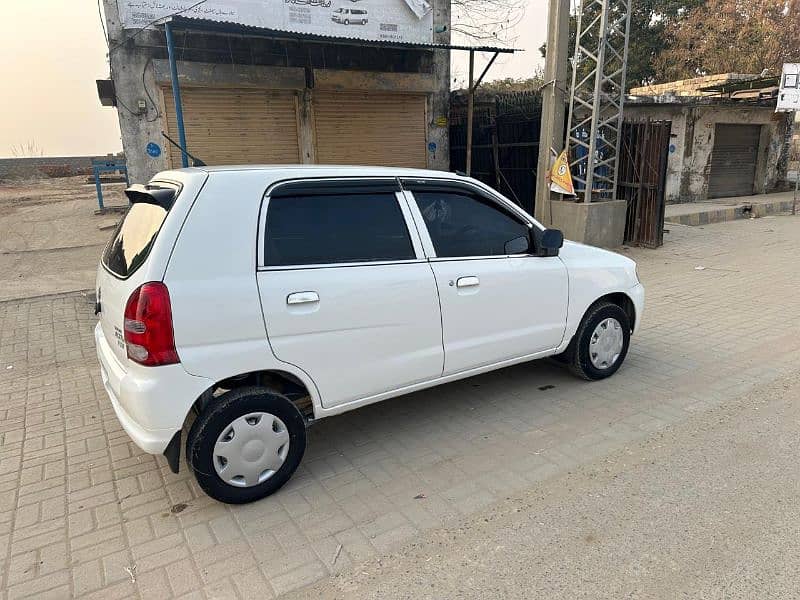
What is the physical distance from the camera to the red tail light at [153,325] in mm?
2760

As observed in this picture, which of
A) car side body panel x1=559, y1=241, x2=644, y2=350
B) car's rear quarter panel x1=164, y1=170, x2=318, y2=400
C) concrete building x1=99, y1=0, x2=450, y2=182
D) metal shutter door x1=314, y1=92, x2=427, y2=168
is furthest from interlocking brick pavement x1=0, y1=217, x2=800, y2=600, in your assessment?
metal shutter door x1=314, y1=92, x2=427, y2=168

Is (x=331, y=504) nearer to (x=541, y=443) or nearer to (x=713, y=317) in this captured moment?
(x=541, y=443)

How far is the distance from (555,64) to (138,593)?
10.3m

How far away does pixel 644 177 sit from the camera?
34.8ft

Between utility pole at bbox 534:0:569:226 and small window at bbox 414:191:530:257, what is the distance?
704 cm

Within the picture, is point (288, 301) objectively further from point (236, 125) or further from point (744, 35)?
point (744, 35)

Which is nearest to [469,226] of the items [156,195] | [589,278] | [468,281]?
Result: [468,281]

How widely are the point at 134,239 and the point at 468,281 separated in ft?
6.64

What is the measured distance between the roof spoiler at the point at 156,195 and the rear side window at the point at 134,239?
28 millimetres

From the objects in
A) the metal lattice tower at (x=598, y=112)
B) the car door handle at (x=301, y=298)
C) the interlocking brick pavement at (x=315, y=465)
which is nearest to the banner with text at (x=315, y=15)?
the metal lattice tower at (x=598, y=112)

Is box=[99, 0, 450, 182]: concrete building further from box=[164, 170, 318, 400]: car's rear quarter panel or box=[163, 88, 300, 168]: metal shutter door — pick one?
box=[164, 170, 318, 400]: car's rear quarter panel

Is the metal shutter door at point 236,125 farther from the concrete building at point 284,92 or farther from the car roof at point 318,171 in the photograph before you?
the car roof at point 318,171

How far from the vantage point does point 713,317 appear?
6551 millimetres

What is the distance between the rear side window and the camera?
9.70 feet
